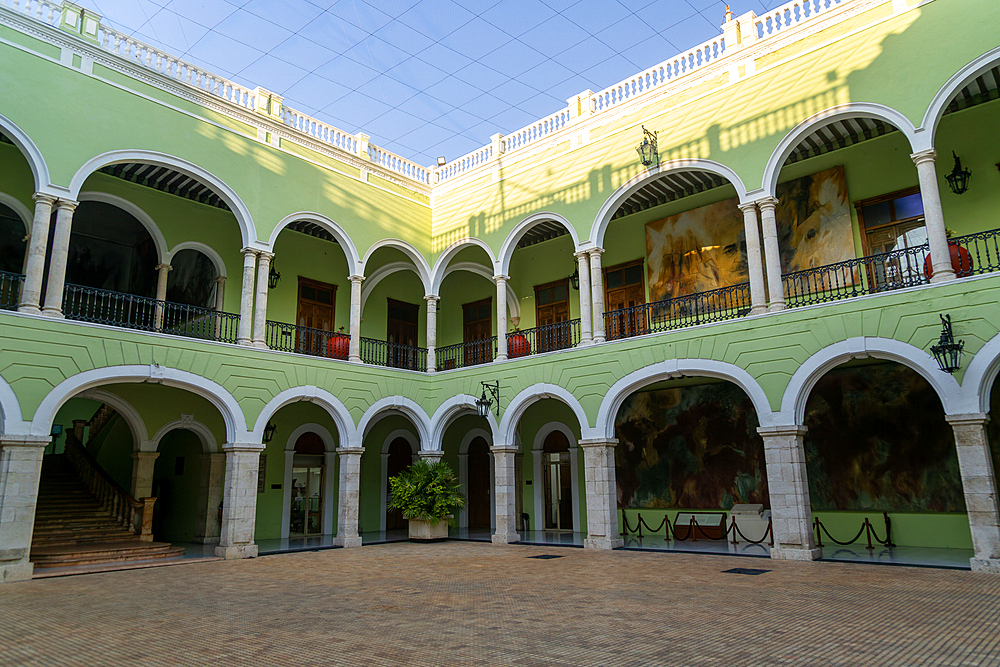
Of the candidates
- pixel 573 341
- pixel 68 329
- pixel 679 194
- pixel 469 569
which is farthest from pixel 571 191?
pixel 68 329

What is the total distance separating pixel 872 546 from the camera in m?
11.6

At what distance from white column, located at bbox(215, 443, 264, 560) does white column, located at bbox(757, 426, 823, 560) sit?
912 cm

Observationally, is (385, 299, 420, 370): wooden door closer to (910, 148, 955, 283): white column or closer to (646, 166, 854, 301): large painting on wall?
(646, 166, 854, 301): large painting on wall

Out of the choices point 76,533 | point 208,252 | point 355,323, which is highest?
point 208,252

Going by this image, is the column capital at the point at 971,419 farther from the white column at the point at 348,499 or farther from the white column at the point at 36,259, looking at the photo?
the white column at the point at 36,259

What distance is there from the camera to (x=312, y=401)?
14.0 m

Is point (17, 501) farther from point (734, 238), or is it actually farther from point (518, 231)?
point (734, 238)

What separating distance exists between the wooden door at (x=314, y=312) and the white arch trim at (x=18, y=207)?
555cm

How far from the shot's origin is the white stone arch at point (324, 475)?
15.9m

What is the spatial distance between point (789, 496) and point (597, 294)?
531 centimetres

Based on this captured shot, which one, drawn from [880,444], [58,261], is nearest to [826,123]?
[880,444]

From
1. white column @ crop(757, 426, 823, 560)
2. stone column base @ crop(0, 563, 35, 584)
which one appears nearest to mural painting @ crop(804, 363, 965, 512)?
white column @ crop(757, 426, 823, 560)

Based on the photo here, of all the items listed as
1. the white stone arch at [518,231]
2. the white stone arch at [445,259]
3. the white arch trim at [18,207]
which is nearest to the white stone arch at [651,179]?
the white stone arch at [518,231]

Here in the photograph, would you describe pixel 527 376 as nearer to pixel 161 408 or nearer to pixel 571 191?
pixel 571 191
